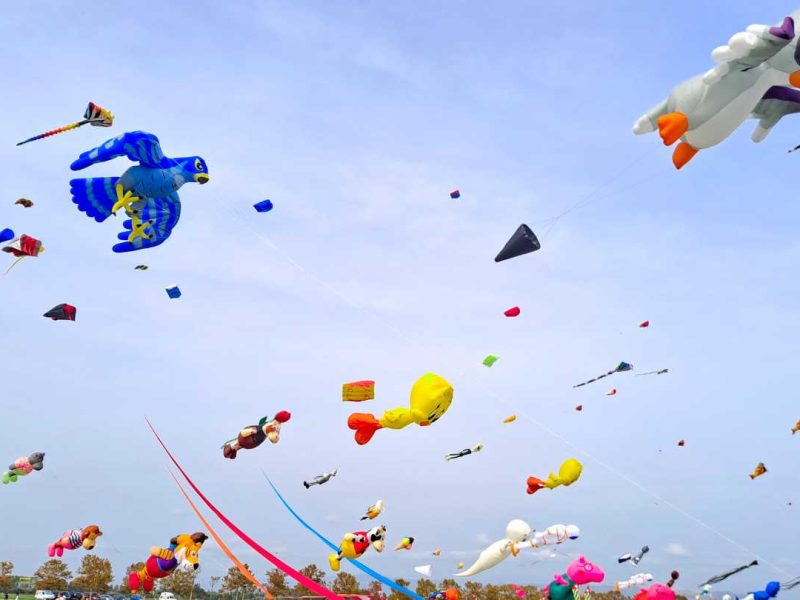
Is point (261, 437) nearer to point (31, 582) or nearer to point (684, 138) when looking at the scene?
point (684, 138)

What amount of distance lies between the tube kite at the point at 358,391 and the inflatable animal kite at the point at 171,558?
6.35 m

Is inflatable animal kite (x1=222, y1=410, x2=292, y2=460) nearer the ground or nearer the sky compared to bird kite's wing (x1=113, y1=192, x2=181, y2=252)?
nearer the ground

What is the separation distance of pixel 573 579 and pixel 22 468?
1237 centimetres

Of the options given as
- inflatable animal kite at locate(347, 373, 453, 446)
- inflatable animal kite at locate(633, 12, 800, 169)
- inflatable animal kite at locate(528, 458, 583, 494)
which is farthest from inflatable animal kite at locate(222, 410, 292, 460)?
inflatable animal kite at locate(633, 12, 800, 169)

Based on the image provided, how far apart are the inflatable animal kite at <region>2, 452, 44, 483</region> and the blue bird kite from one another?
20.0 feet

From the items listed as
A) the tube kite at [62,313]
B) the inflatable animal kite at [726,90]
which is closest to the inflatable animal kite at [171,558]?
the tube kite at [62,313]

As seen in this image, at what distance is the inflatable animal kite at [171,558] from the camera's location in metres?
15.5

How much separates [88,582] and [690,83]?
163 feet

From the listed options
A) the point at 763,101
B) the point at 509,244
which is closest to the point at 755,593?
the point at 509,244

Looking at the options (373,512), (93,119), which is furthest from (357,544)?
(93,119)

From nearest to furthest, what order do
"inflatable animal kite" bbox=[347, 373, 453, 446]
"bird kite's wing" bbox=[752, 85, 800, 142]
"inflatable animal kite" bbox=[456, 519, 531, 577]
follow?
"bird kite's wing" bbox=[752, 85, 800, 142] < "inflatable animal kite" bbox=[347, 373, 453, 446] < "inflatable animal kite" bbox=[456, 519, 531, 577]

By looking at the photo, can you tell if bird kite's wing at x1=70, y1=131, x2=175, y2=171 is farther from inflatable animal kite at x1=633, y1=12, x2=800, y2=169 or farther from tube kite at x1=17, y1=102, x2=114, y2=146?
inflatable animal kite at x1=633, y1=12, x2=800, y2=169

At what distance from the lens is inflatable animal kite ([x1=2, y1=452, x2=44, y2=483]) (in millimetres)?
16656

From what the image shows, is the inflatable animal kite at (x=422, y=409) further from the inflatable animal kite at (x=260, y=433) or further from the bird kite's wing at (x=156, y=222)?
the bird kite's wing at (x=156, y=222)
